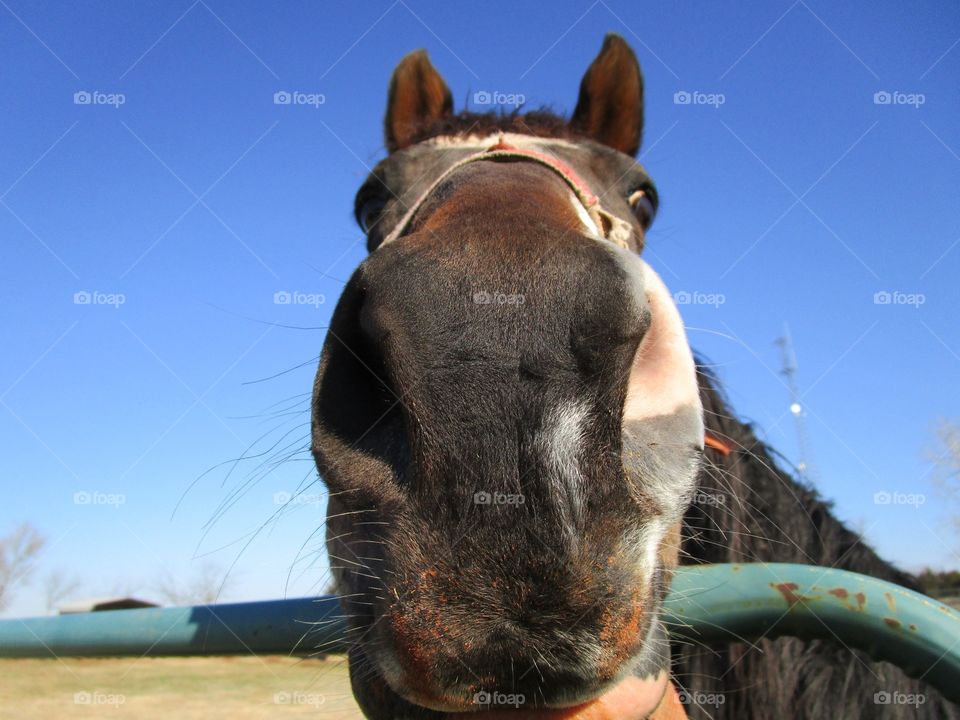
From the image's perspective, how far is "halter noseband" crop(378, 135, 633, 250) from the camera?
2.30 m

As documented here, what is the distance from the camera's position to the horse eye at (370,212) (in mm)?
3270

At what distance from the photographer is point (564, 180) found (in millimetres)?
2359

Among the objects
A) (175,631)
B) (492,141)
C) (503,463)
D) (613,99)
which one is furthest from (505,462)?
(613,99)

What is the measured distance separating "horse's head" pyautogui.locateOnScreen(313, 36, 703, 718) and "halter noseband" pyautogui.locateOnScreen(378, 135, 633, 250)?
27.0 inches

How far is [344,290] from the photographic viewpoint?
154 cm

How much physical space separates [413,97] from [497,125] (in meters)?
1.28

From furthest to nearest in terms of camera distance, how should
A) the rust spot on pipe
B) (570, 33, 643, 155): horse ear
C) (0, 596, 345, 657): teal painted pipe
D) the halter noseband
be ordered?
1. (570, 33, 643, 155): horse ear
2. (0, 596, 345, 657): teal painted pipe
3. the halter noseband
4. the rust spot on pipe

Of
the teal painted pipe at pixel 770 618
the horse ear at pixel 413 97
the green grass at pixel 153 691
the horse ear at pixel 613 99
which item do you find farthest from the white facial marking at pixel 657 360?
the green grass at pixel 153 691

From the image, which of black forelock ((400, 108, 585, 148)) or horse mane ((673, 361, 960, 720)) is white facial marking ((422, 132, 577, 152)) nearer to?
black forelock ((400, 108, 585, 148))

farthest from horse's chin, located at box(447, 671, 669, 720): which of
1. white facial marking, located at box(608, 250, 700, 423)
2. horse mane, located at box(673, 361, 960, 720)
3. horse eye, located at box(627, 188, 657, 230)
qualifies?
horse eye, located at box(627, 188, 657, 230)

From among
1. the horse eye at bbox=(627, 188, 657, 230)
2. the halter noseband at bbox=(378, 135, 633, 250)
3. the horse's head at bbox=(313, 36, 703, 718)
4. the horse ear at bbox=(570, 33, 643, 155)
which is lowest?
the horse's head at bbox=(313, 36, 703, 718)

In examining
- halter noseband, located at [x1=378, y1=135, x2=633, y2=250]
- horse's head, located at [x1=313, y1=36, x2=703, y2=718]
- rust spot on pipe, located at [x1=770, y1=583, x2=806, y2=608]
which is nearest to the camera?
horse's head, located at [x1=313, y1=36, x2=703, y2=718]

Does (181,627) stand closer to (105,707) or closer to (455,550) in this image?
(455,550)

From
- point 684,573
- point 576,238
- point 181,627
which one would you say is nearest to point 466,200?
point 576,238
